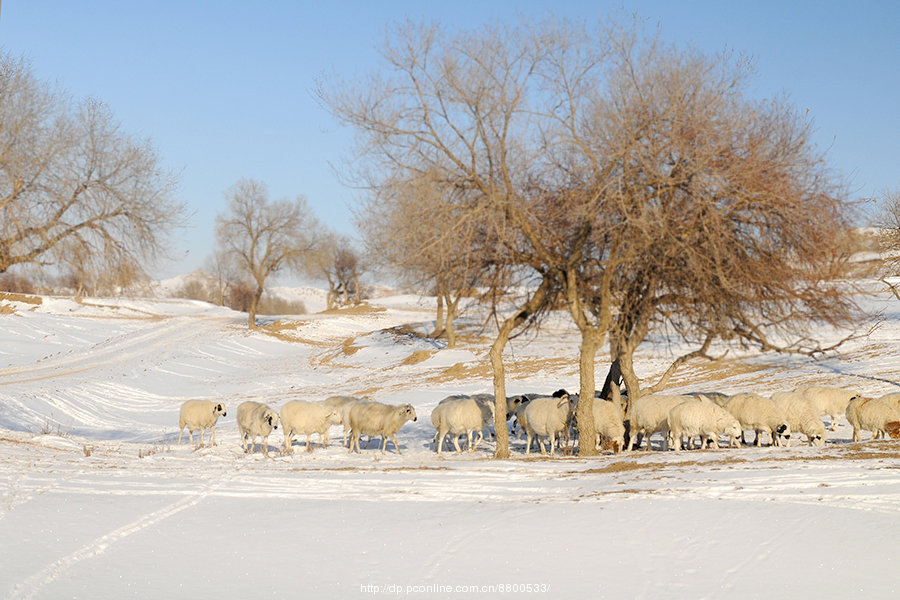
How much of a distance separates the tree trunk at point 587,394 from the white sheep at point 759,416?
2.88 m

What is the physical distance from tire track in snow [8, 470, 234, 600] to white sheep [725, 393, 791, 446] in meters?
10.8

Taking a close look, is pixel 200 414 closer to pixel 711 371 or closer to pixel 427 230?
pixel 427 230

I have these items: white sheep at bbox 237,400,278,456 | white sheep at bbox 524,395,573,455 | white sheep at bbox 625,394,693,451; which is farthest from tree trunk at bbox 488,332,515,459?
white sheep at bbox 237,400,278,456

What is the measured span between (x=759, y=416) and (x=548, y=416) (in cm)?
436

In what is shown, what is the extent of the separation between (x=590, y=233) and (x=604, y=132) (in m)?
1.89

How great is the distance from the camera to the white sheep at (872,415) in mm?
15586

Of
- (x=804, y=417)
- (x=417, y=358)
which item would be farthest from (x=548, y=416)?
(x=417, y=358)

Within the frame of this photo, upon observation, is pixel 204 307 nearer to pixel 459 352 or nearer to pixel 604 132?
pixel 459 352

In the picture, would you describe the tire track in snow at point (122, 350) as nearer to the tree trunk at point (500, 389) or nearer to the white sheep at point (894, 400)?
the tree trunk at point (500, 389)

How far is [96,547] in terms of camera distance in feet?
25.6

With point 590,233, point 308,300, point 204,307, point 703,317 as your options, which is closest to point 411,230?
point 590,233

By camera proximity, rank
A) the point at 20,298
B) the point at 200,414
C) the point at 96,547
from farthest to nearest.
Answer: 1. the point at 20,298
2. the point at 200,414
3. the point at 96,547

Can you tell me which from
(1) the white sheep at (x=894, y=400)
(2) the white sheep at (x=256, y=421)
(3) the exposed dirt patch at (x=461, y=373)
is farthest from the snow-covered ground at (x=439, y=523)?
(3) the exposed dirt patch at (x=461, y=373)

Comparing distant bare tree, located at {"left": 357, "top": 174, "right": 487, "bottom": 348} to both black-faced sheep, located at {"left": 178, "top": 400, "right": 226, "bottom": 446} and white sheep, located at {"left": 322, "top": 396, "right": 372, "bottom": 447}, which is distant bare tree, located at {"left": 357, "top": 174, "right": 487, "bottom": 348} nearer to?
white sheep, located at {"left": 322, "top": 396, "right": 372, "bottom": 447}
